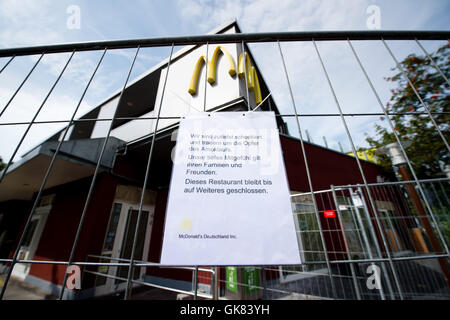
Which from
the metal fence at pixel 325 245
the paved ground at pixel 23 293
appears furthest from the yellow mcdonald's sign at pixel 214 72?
the paved ground at pixel 23 293

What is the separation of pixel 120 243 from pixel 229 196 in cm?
518

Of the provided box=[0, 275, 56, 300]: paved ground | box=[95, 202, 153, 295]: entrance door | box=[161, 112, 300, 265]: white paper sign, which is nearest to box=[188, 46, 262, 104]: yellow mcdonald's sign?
box=[161, 112, 300, 265]: white paper sign

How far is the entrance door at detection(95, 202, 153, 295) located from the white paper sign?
14.1ft

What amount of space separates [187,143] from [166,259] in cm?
62

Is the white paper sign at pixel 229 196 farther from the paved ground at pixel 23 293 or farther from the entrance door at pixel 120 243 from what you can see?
the paved ground at pixel 23 293

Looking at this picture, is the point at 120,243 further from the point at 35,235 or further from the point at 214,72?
the point at 214,72

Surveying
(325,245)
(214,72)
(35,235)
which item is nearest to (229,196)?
(325,245)

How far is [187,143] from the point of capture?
3.34 ft

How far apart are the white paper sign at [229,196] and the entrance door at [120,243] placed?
430 cm

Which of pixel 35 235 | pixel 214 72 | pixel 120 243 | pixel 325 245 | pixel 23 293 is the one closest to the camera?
pixel 325 245

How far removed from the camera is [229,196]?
89 cm

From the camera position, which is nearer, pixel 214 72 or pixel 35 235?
pixel 214 72

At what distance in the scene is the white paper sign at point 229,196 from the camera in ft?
2.62

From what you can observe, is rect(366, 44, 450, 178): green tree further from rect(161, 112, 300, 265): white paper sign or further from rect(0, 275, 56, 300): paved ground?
rect(0, 275, 56, 300): paved ground
